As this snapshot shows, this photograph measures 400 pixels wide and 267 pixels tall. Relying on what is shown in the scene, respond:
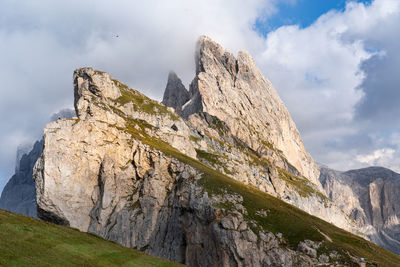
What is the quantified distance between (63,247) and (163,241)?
66.5 m

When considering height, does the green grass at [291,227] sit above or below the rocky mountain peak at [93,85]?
below

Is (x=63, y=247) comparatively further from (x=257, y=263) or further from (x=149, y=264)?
(x=257, y=263)

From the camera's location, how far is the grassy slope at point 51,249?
2553 centimetres

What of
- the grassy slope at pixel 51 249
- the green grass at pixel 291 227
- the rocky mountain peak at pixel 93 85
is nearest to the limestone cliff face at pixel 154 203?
the green grass at pixel 291 227

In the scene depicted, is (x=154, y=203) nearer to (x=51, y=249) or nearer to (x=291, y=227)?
(x=291, y=227)

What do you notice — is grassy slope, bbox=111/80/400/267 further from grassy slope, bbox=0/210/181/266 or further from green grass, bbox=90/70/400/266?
grassy slope, bbox=0/210/181/266

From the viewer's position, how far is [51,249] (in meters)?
28.4

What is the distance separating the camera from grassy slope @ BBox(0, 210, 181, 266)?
25531 millimetres

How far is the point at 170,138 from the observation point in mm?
146125

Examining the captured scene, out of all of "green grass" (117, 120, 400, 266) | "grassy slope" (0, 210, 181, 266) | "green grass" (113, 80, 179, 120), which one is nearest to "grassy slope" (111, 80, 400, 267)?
"green grass" (117, 120, 400, 266)

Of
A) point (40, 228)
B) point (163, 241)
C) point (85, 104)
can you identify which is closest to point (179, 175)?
point (163, 241)

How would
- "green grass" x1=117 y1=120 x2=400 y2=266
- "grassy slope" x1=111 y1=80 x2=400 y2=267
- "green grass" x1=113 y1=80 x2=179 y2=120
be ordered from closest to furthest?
"grassy slope" x1=111 y1=80 x2=400 y2=267 → "green grass" x1=117 y1=120 x2=400 y2=266 → "green grass" x1=113 y1=80 x2=179 y2=120

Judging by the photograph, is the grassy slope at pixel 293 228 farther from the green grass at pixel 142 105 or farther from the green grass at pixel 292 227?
the green grass at pixel 142 105

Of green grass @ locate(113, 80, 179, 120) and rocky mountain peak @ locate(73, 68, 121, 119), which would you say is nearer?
rocky mountain peak @ locate(73, 68, 121, 119)
